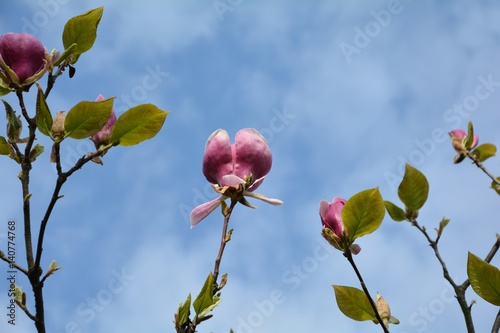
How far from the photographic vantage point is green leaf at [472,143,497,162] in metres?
2.83

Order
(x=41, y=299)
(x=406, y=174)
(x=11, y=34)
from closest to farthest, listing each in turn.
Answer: (x=41, y=299) < (x=11, y=34) < (x=406, y=174)

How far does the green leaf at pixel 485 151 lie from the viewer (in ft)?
9.27

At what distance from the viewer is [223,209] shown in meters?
1.23

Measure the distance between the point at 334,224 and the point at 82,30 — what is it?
2.69 feet

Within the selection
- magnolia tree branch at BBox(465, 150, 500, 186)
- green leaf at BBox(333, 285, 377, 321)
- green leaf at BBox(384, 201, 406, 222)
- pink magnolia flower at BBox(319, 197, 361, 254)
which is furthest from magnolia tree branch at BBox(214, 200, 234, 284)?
magnolia tree branch at BBox(465, 150, 500, 186)

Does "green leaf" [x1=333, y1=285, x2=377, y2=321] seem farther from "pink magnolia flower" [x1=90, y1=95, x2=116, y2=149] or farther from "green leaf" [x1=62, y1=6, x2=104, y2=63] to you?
"green leaf" [x1=62, y1=6, x2=104, y2=63]

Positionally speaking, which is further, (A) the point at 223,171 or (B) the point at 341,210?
(B) the point at 341,210

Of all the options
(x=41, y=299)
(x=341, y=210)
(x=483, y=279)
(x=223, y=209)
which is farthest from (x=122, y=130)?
(x=483, y=279)

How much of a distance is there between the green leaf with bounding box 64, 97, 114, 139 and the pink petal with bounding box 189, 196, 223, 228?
0.30 meters

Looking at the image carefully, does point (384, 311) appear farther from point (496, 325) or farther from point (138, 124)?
point (138, 124)

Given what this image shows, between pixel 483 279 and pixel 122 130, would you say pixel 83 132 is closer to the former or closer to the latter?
pixel 122 130

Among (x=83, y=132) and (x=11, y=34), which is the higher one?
(x=11, y=34)

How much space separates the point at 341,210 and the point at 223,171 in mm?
328

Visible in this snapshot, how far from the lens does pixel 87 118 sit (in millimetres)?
1215
